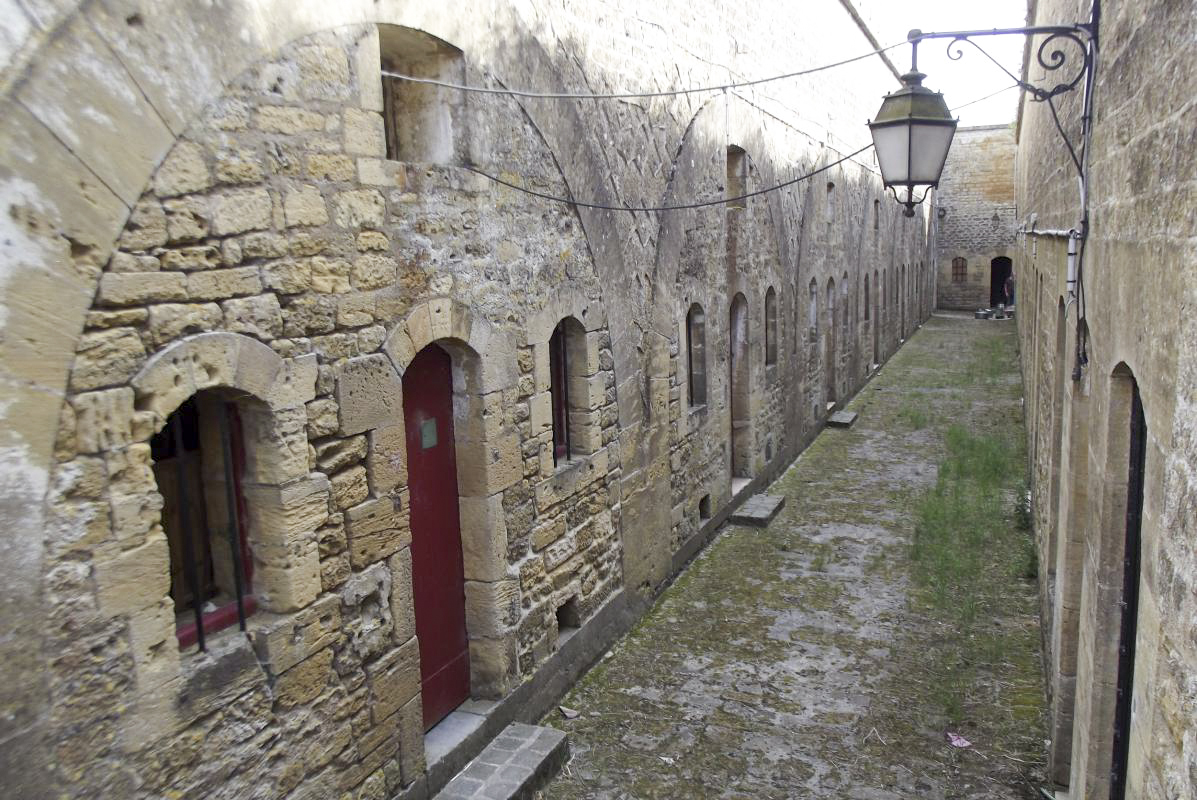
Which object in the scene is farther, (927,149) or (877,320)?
(877,320)

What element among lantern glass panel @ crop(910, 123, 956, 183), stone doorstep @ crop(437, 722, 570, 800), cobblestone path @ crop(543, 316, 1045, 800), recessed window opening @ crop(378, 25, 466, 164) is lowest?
cobblestone path @ crop(543, 316, 1045, 800)

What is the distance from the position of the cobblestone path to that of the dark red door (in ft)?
2.84

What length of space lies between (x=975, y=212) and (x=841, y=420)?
22.7 m

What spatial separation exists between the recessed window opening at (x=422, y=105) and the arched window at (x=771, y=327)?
6.90 meters

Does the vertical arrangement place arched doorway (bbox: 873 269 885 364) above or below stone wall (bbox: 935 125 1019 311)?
below

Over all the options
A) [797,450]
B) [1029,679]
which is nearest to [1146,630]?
[1029,679]

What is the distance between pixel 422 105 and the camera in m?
4.99

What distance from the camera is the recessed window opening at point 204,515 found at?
364cm

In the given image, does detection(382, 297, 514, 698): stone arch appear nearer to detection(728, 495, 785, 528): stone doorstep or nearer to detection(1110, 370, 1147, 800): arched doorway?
detection(1110, 370, 1147, 800): arched doorway

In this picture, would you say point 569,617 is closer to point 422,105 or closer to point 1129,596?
point 422,105

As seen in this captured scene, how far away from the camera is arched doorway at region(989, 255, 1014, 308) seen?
34125mm

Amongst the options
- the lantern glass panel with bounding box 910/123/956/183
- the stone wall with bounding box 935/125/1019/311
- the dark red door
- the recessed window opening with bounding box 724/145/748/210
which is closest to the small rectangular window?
the dark red door

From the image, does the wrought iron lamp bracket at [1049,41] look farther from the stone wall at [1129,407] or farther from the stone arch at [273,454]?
the stone arch at [273,454]

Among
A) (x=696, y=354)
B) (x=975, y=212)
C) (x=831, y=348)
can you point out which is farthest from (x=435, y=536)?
(x=975, y=212)
